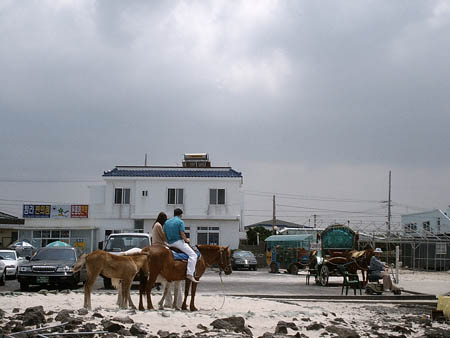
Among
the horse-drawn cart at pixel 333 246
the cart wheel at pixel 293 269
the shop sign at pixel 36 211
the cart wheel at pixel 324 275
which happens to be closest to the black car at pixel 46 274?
the cart wheel at pixel 324 275

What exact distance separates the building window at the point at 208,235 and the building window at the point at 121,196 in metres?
7.28

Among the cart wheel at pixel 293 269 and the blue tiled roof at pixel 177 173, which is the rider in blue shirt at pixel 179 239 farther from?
the blue tiled roof at pixel 177 173

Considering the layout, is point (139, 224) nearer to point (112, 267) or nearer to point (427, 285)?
point (427, 285)

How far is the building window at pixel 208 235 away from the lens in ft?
173

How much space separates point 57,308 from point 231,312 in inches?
150

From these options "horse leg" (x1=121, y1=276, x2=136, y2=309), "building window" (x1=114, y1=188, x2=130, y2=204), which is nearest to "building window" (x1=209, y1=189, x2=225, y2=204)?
"building window" (x1=114, y1=188, x2=130, y2=204)

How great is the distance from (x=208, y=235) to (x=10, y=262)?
2625 cm

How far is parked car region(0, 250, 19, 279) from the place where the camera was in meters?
27.8

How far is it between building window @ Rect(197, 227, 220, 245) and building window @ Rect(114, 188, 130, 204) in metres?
7.28

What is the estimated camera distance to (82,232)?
5347 centimetres

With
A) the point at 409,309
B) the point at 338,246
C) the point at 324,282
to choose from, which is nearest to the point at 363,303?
the point at 409,309

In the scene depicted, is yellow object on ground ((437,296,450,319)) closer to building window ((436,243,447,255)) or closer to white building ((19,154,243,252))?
building window ((436,243,447,255))

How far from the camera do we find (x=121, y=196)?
53.8m

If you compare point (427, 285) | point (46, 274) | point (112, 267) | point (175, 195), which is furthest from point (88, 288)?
point (175, 195)
